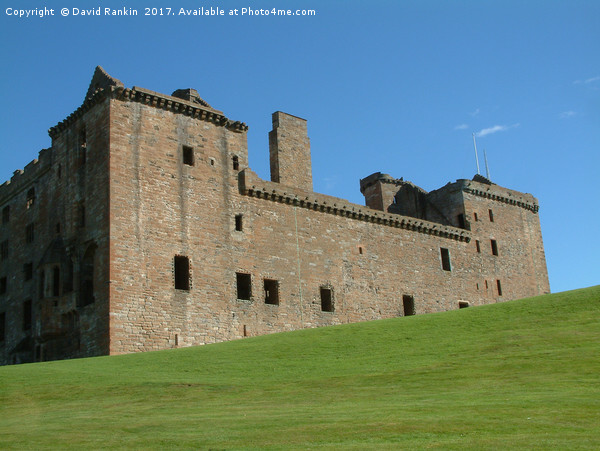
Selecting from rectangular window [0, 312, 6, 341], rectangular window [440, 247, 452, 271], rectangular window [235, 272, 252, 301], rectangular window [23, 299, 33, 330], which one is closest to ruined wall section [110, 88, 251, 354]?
rectangular window [235, 272, 252, 301]

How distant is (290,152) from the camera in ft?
128

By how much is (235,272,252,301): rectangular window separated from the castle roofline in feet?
22.2

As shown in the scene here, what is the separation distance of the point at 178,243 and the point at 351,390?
16.9 metres

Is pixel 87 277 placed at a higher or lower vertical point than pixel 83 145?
lower

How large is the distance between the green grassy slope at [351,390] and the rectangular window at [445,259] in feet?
56.3

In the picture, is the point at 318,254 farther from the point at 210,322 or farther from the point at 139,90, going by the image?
the point at 139,90

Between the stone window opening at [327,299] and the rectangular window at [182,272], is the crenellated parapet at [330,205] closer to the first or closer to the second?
the stone window opening at [327,299]

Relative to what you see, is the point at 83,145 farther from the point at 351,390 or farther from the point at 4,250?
the point at 351,390

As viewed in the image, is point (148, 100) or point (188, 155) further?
point (188, 155)

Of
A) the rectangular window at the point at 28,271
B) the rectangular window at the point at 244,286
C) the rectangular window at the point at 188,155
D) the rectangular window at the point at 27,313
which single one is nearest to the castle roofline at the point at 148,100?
the rectangular window at the point at 188,155

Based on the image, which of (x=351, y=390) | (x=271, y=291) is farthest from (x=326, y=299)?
(x=351, y=390)

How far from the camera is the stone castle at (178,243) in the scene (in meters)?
30.7

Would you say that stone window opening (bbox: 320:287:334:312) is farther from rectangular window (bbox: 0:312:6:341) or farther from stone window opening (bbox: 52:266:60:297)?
rectangular window (bbox: 0:312:6:341)

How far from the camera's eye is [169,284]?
3116 centimetres
